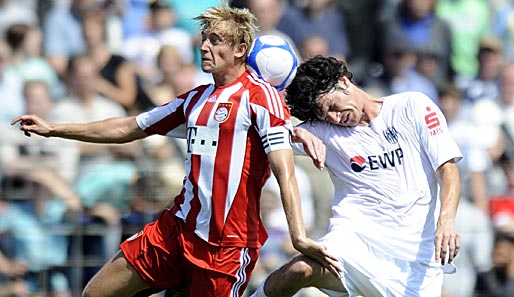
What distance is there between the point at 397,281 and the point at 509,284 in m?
3.23

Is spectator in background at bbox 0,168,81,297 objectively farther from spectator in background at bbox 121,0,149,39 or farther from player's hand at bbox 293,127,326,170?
player's hand at bbox 293,127,326,170

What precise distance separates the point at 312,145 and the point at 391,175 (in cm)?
59

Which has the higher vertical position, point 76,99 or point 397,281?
point 76,99

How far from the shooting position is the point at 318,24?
11.2 m

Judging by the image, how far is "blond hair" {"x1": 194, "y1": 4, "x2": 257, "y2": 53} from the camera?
6.20 metres

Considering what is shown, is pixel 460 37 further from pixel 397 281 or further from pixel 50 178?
pixel 397 281

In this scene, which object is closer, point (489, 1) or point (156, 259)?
point (156, 259)

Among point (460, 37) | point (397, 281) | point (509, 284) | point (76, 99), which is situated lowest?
point (509, 284)

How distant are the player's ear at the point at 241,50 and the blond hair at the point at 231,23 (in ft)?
0.05

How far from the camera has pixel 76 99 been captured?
32.7 ft

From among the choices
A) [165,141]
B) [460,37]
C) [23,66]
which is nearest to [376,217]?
[165,141]

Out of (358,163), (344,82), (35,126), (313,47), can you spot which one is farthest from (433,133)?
(313,47)

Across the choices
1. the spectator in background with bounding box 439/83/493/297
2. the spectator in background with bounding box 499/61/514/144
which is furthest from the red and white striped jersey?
the spectator in background with bounding box 499/61/514/144

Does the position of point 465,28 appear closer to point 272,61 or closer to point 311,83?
point 311,83
